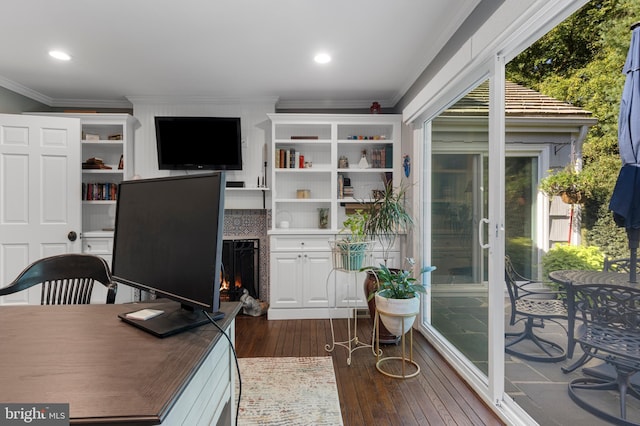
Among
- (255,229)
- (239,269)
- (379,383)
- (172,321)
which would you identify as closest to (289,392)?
(379,383)

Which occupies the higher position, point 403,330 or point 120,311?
point 120,311

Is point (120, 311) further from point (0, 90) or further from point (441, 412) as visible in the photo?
point (0, 90)

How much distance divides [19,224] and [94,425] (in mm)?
3891

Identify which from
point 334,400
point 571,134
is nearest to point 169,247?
point 334,400

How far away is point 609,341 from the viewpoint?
1.35 meters

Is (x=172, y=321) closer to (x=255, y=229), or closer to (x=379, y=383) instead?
(x=379, y=383)

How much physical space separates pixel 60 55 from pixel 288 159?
7.42 ft

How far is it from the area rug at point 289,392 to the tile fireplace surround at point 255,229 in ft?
4.92

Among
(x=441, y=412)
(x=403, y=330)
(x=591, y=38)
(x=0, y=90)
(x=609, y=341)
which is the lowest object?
(x=441, y=412)

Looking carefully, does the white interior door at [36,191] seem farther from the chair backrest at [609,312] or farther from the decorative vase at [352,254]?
the chair backrest at [609,312]

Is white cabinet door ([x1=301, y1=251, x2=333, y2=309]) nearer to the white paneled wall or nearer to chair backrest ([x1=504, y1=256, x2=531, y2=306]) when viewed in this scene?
the white paneled wall

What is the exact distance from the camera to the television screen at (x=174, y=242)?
3.13 ft

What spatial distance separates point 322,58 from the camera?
300 cm

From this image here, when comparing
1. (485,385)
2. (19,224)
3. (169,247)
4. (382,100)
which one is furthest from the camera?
(382,100)
